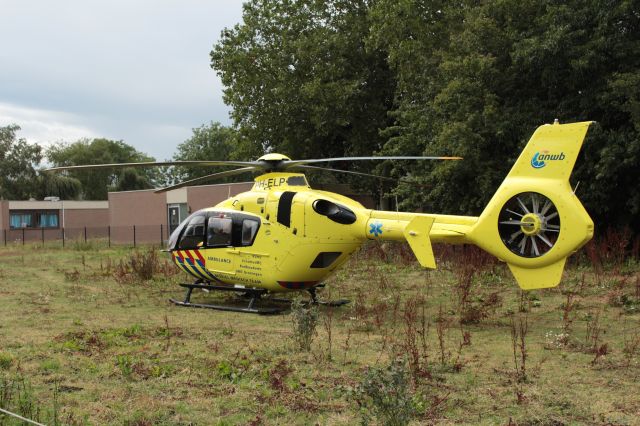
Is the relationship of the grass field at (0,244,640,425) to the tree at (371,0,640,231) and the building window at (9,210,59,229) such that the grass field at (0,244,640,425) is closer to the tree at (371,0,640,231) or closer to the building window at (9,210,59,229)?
the tree at (371,0,640,231)

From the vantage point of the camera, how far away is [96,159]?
9056 centimetres

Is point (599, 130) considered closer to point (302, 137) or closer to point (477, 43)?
point (477, 43)

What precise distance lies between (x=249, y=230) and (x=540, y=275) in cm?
569

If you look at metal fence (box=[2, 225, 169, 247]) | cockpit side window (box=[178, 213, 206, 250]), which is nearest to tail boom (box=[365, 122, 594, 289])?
cockpit side window (box=[178, 213, 206, 250])

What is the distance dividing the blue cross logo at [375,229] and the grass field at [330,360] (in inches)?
55.7

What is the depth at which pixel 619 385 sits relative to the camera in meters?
6.65

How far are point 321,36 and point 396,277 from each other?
656 inches

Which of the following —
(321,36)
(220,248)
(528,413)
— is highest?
(321,36)

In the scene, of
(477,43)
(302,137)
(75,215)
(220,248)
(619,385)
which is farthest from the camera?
(75,215)

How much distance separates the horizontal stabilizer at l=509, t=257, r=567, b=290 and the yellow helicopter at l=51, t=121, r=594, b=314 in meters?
0.01

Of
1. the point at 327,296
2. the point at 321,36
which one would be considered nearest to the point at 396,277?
the point at 327,296

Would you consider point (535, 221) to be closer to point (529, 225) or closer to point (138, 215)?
point (529, 225)

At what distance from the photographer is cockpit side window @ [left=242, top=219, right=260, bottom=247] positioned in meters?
12.4

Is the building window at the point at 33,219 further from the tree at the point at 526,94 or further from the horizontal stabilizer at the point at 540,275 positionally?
the horizontal stabilizer at the point at 540,275
